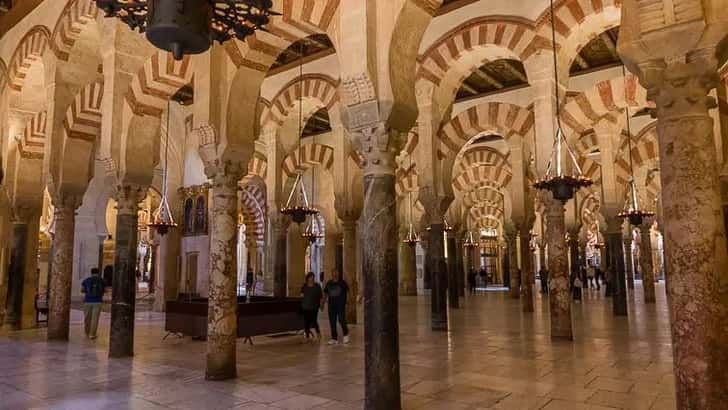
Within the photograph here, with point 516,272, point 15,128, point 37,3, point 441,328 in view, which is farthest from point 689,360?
point 516,272

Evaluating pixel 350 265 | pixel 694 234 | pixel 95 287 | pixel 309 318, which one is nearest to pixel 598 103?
pixel 350 265

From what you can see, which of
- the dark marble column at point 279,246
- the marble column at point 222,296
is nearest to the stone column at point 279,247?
the dark marble column at point 279,246

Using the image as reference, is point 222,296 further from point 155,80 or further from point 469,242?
point 469,242

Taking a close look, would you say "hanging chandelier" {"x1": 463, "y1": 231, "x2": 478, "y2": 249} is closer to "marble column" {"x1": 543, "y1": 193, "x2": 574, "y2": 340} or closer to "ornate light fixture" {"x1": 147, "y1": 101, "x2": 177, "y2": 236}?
"ornate light fixture" {"x1": 147, "y1": 101, "x2": 177, "y2": 236}

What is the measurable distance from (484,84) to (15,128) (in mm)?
8579

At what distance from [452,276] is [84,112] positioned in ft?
30.5

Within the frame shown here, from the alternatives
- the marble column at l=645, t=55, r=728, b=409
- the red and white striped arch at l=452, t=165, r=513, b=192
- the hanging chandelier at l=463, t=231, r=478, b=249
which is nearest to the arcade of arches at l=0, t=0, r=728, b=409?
the marble column at l=645, t=55, r=728, b=409

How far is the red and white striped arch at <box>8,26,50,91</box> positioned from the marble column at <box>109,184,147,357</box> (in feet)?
9.67

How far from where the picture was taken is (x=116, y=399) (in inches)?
151

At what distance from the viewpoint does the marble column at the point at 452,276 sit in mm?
11873

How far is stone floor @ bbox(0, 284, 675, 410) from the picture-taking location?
372 centimetres

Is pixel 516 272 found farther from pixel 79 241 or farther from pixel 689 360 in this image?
pixel 689 360

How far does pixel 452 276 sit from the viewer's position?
1335 centimetres

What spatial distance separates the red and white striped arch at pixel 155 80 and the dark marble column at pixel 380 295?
11.6 feet
